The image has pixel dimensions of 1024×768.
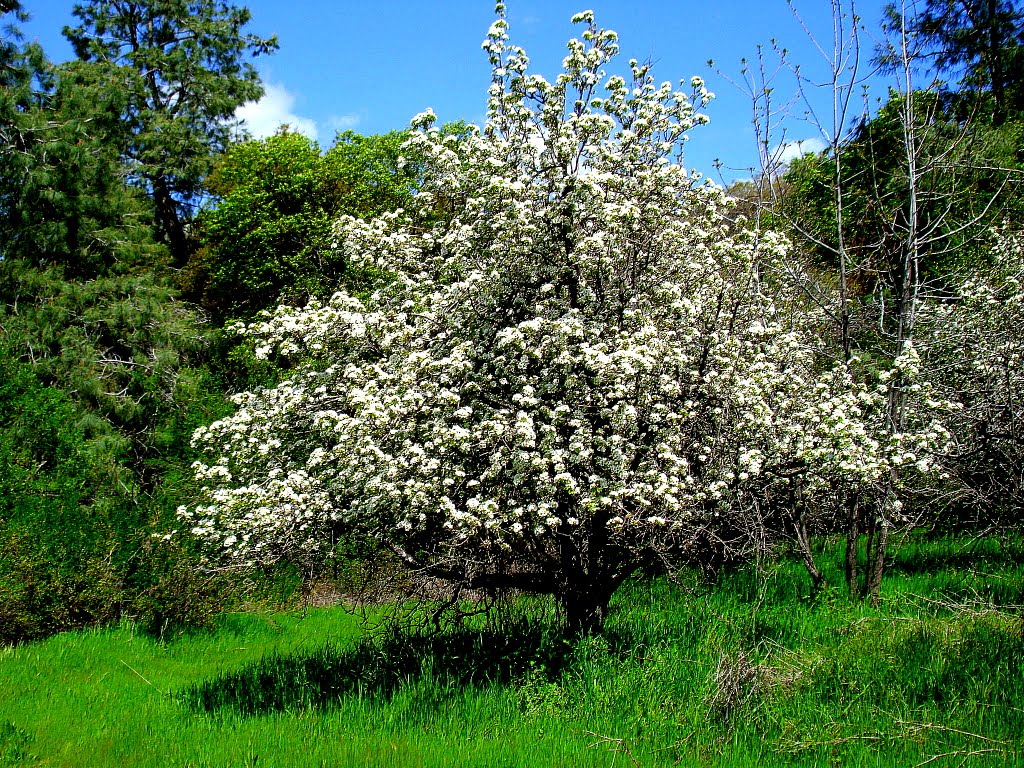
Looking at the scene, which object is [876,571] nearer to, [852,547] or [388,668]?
[852,547]

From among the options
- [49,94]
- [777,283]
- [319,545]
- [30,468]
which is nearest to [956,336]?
[777,283]

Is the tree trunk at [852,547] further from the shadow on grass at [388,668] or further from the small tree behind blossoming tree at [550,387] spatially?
the shadow on grass at [388,668]

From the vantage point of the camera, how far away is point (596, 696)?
6.50 metres

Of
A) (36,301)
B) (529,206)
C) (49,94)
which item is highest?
(49,94)

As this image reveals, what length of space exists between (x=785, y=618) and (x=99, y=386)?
15714 millimetres

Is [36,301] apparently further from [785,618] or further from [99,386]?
[785,618]

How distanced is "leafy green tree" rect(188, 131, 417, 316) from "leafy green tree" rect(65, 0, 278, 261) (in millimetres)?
2154

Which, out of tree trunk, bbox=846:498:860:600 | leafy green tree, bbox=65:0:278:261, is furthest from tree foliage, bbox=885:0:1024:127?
leafy green tree, bbox=65:0:278:261

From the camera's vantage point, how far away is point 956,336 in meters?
9.80

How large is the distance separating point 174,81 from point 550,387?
27185 mm

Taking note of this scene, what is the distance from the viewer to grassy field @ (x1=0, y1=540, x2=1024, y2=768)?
570 centimetres

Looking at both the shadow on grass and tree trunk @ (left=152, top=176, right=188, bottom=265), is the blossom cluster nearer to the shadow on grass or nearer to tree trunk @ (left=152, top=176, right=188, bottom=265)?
the shadow on grass

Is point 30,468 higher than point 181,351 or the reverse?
the reverse

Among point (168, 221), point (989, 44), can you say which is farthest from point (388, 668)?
point (168, 221)
